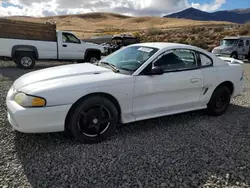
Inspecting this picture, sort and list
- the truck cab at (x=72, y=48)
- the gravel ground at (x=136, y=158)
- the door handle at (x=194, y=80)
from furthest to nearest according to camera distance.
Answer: the truck cab at (x=72, y=48)
the door handle at (x=194, y=80)
the gravel ground at (x=136, y=158)

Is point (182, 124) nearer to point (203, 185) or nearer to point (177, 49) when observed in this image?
point (177, 49)

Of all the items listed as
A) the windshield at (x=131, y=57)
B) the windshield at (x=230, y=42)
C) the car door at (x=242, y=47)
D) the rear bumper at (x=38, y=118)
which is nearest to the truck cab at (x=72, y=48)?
the windshield at (x=131, y=57)

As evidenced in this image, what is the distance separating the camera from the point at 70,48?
1180cm

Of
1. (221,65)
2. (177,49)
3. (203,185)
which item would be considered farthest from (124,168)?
(221,65)

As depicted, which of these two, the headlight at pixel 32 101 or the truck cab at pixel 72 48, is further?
the truck cab at pixel 72 48

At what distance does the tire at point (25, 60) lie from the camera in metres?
10.7

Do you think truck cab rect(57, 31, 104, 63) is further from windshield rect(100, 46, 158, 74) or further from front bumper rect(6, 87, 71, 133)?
front bumper rect(6, 87, 71, 133)

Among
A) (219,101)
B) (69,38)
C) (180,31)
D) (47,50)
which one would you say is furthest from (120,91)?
(180,31)

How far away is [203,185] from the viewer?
2.71 meters

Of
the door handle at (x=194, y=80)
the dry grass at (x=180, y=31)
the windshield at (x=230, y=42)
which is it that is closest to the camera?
the door handle at (x=194, y=80)

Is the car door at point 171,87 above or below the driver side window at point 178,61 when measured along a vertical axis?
below

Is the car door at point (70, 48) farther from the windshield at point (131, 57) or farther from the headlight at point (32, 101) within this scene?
the headlight at point (32, 101)

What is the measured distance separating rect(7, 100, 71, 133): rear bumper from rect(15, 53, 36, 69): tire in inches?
323

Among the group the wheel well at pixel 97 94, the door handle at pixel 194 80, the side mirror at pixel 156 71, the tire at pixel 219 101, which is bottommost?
the tire at pixel 219 101
